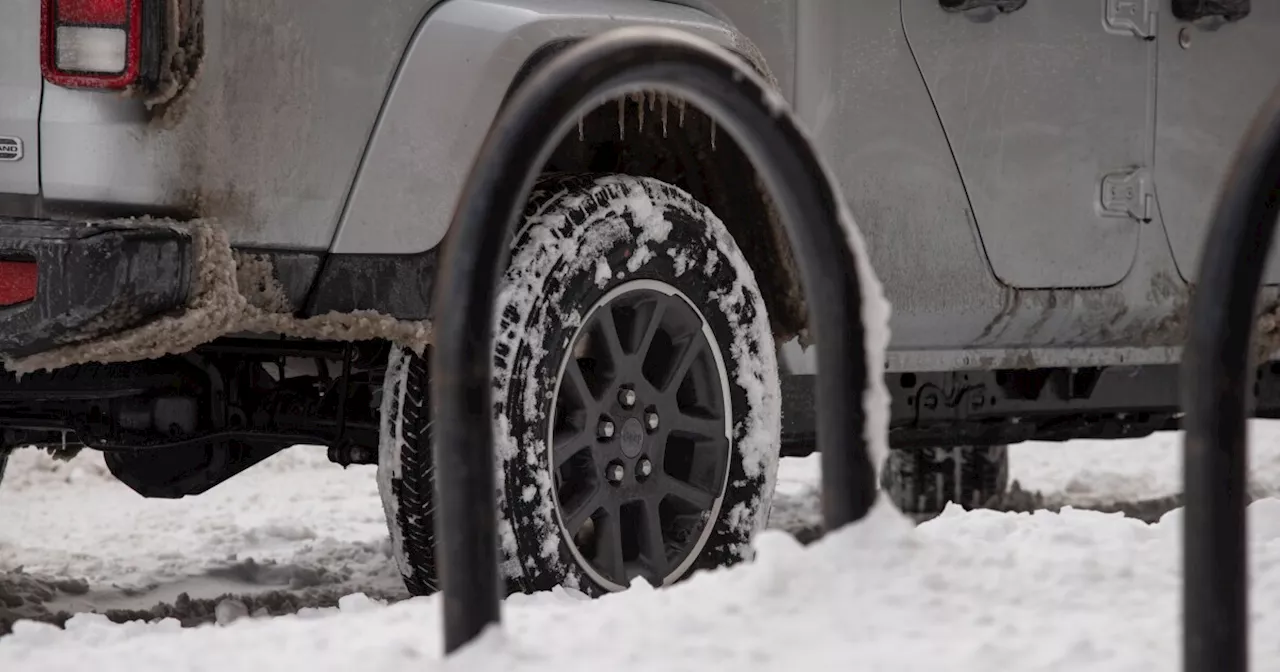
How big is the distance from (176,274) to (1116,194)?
2515 millimetres

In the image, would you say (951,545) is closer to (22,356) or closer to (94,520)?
(22,356)

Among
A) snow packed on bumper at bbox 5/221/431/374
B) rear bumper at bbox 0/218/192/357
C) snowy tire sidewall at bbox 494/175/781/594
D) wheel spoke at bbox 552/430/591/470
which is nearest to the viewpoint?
rear bumper at bbox 0/218/192/357

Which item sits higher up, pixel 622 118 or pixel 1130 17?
pixel 1130 17

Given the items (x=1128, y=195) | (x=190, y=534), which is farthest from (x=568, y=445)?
(x=190, y=534)

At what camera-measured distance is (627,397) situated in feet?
11.1

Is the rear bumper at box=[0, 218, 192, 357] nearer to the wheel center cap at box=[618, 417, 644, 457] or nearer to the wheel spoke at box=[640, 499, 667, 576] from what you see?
the wheel center cap at box=[618, 417, 644, 457]

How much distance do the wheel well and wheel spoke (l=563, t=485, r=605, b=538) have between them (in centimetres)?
71

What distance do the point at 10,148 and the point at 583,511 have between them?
1205 millimetres

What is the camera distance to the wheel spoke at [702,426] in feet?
11.4

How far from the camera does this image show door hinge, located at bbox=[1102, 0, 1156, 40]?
439 centimetres

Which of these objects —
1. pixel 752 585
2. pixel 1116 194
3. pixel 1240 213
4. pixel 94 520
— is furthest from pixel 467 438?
pixel 94 520

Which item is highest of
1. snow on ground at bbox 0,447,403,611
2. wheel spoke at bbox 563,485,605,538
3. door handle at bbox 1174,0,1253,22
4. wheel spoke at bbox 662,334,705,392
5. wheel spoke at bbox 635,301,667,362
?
door handle at bbox 1174,0,1253,22

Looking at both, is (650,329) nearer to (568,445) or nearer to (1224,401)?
(568,445)

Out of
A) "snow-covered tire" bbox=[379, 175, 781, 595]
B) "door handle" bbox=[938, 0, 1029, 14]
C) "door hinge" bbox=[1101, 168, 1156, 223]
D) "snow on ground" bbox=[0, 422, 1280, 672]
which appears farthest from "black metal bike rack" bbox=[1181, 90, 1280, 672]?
"door hinge" bbox=[1101, 168, 1156, 223]
